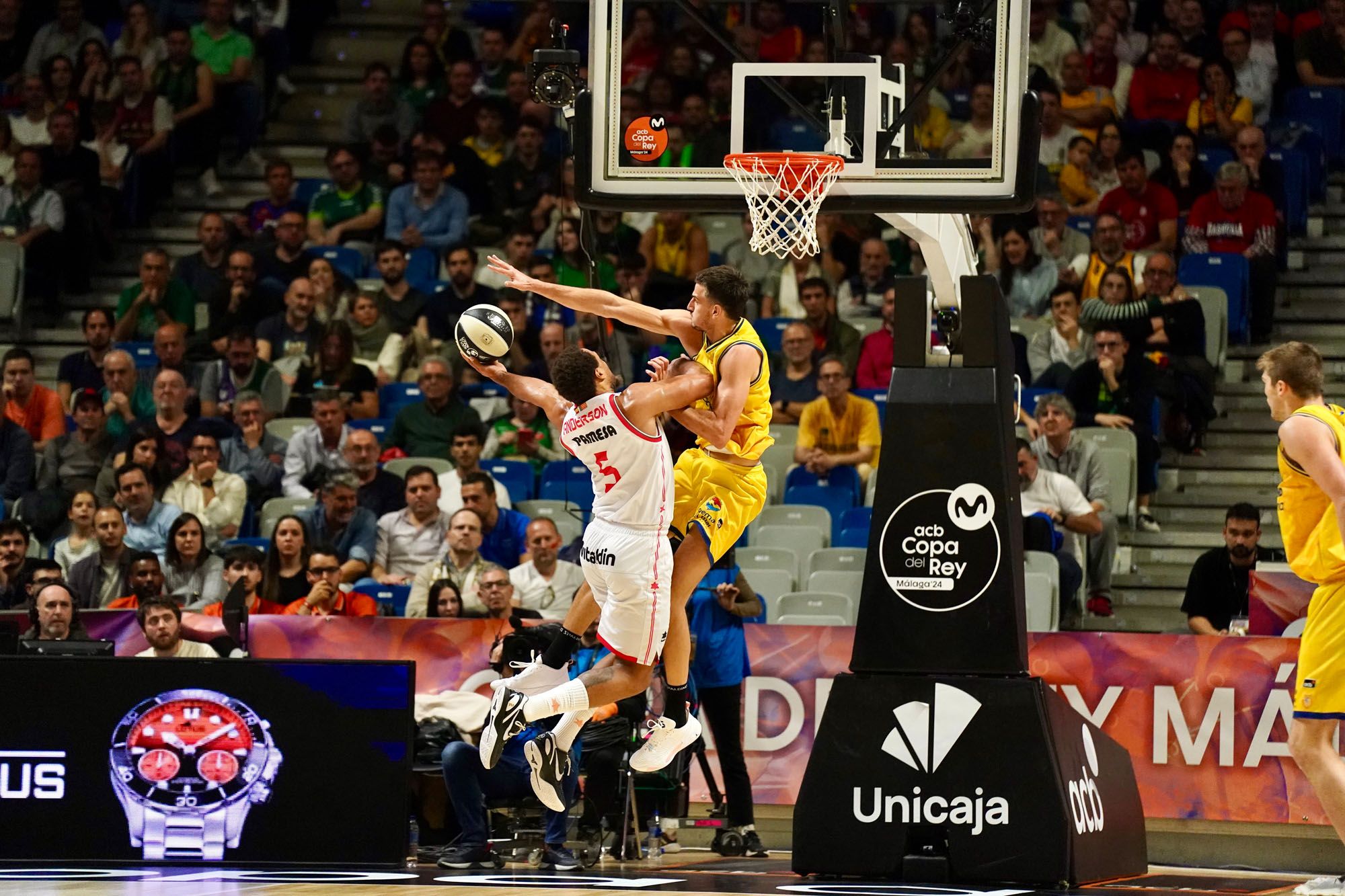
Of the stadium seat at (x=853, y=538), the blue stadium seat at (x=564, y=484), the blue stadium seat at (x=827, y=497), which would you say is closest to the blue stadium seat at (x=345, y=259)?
the blue stadium seat at (x=564, y=484)

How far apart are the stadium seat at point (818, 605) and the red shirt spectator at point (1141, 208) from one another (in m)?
4.92

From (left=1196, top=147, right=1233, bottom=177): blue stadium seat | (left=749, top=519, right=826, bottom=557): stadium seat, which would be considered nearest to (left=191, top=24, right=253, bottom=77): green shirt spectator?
(left=749, top=519, right=826, bottom=557): stadium seat

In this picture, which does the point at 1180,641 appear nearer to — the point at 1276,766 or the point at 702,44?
the point at 1276,766

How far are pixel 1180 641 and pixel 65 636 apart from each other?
683cm

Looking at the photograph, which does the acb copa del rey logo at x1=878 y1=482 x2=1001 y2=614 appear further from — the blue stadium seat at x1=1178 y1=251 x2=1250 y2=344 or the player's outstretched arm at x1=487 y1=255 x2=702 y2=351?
the blue stadium seat at x1=1178 y1=251 x2=1250 y2=344

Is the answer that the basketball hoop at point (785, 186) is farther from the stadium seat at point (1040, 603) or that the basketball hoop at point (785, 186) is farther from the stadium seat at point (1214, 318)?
the stadium seat at point (1214, 318)

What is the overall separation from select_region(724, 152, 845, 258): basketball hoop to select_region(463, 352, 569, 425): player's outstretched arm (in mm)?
1201

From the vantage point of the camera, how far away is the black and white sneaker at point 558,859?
35.5ft

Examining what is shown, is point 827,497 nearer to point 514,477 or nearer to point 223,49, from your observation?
point 514,477

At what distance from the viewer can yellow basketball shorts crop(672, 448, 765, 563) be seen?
9633mm

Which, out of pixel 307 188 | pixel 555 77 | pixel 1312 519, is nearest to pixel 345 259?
pixel 307 188

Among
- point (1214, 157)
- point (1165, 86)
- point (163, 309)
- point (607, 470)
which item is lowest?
point (607, 470)

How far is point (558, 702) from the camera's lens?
9117mm

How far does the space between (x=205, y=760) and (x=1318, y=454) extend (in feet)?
19.0
